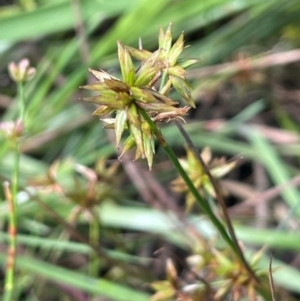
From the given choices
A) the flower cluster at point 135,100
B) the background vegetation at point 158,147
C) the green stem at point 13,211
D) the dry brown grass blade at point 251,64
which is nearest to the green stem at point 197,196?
the flower cluster at point 135,100

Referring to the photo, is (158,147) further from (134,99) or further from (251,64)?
(134,99)

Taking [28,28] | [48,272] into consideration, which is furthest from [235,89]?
[48,272]

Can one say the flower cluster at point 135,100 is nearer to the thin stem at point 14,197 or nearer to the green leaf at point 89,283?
the thin stem at point 14,197

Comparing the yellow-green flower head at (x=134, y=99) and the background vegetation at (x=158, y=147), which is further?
the background vegetation at (x=158, y=147)

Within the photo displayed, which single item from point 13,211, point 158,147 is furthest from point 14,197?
point 158,147

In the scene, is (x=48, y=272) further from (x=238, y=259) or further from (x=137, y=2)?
(x=137, y=2)

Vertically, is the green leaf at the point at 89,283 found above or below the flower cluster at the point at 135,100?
below

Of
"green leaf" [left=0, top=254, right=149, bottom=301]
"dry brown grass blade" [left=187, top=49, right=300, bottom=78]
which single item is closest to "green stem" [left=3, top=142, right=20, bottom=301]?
"green leaf" [left=0, top=254, right=149, bottom=301]

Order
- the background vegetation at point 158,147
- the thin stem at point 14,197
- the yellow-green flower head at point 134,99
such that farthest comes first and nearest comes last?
the background vegetation at point 158,147, the thin stem at point 14,197, the yellow-green flower head at point 134,99

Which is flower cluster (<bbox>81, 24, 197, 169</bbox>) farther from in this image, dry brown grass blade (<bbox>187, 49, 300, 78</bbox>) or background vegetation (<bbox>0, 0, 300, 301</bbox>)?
dry brown grass blade (<bbox>187, 49, 300, 78</bbox>)
